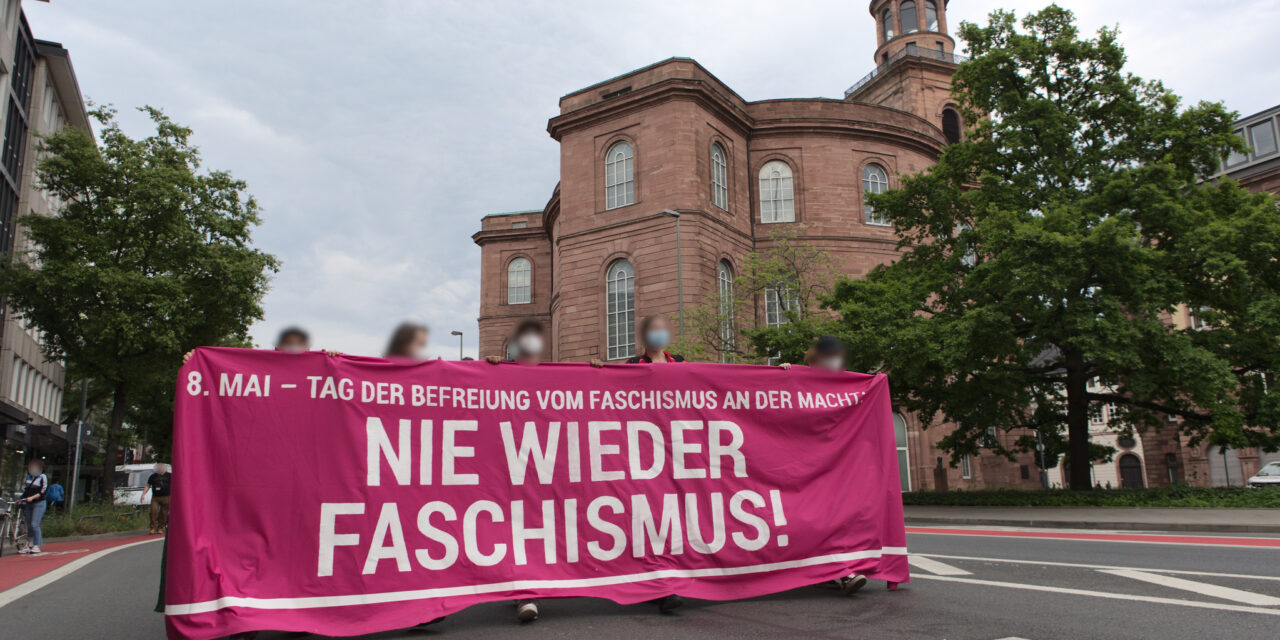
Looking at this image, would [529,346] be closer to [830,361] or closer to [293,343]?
[293,343]

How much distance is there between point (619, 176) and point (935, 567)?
30.3 m

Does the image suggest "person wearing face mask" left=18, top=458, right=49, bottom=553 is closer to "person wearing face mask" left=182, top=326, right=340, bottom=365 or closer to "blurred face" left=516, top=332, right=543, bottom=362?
"person wearing face mask" left=182, top=326, right=340, bottom=365

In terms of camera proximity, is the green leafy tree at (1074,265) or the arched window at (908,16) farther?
the arched window at (908,16)

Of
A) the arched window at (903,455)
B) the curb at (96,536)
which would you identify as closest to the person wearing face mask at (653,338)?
the curb at (96,536)

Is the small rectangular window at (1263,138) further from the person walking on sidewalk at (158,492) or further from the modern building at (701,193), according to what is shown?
the person walking on sidewalk at (158,492)

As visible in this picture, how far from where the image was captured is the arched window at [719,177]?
120 feet

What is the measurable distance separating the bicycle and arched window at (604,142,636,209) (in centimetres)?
2488

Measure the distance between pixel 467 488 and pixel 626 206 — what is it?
31.1 metres

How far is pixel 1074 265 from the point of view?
18812 millimetres

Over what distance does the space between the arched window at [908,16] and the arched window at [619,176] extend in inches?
1087

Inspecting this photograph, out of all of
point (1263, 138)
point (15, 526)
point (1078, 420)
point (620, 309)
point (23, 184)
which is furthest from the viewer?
point (1263, 138)

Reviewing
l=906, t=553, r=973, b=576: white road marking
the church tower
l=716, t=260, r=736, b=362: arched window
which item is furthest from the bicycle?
the church tower

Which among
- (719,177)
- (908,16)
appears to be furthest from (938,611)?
(908,16)

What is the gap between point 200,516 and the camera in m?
4.83
